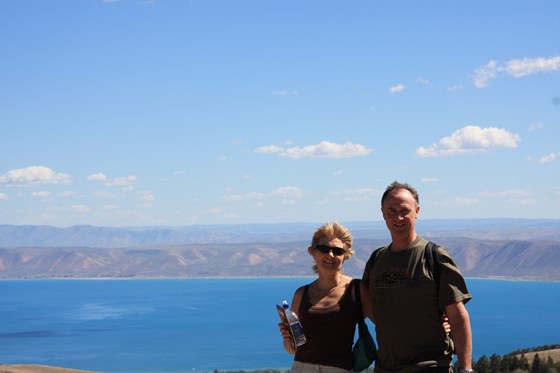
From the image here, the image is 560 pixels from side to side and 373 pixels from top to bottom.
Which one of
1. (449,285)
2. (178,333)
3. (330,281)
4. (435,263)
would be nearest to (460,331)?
(449,285)

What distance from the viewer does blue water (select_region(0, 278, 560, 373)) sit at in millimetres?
102625

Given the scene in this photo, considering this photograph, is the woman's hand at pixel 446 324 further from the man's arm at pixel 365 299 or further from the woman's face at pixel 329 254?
the woman's face at pixel 329 254

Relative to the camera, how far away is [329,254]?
5.26 m

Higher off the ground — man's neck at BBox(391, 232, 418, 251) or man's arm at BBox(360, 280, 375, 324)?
man's neck at BBox(391, 232, 418, 251)

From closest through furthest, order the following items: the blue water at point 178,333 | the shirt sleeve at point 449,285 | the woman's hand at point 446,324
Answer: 1. the shirt sleeve at point 449,285
2. the woman's hand at point 446,324
3. the blue water at point 178,333

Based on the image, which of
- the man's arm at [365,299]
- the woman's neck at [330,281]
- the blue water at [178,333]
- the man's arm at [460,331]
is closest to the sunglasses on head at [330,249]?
the woman's neck at [330,281]

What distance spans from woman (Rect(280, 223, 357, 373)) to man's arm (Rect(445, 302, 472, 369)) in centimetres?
70

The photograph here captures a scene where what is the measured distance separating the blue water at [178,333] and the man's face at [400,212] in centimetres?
8723

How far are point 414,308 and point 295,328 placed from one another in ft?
2.61

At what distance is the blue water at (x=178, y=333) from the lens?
10262 centimetres

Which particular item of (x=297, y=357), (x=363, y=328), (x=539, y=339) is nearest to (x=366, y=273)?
(x=363, y=328)

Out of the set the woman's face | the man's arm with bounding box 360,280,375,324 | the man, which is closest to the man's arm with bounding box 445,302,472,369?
the man

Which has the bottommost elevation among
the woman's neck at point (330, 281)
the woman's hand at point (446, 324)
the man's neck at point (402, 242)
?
the woman's hand at point (446, 324)

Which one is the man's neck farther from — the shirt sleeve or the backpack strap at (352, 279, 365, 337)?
the backpack strap at (352, 279, 365, 337)
